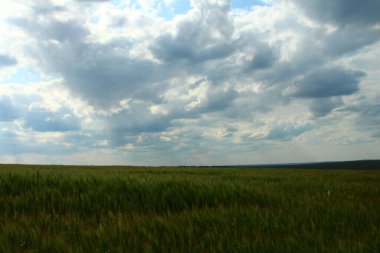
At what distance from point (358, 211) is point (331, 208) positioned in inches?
16.1

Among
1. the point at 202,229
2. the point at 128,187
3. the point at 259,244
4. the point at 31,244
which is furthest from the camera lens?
the point at 128,187

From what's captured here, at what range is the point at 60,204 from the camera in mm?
5621

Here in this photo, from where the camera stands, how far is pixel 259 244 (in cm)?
313

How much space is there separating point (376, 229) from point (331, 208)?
4.17 ft

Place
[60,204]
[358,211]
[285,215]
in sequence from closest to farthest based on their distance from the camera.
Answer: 1. [285,215]
2. [358,211]
3. [60,204]

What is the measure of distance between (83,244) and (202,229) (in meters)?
1.39

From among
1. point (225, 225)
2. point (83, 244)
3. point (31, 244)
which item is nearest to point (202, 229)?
point (225, 225)

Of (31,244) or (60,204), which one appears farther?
(60,204)

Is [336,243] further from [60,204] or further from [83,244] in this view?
[60,204]

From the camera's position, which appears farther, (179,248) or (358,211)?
(358,211)

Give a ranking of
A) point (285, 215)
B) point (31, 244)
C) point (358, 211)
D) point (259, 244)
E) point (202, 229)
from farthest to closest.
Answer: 1. point (358, 211)
2. point (285, 215)
3. point (202, 229)
4. point (31, 244)
5. point (259, 244)

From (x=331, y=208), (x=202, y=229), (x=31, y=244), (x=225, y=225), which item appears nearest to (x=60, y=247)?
(x=31, y=244)

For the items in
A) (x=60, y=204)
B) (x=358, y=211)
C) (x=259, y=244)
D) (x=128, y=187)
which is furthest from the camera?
(x=128, y=187)

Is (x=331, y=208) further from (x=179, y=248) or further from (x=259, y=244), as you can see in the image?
(x=179, y=248)
